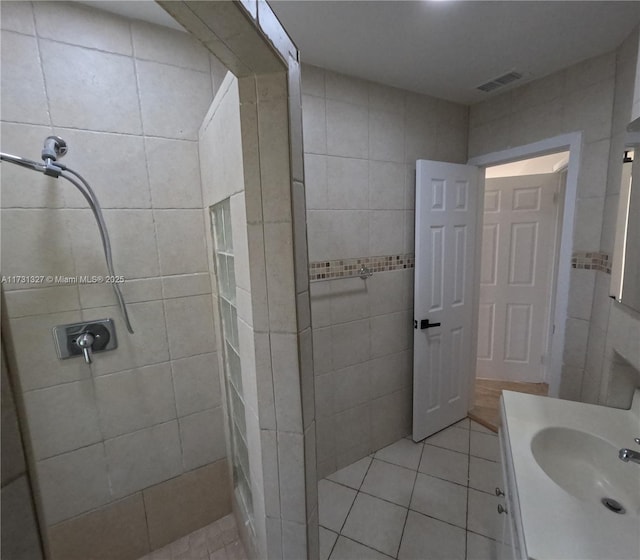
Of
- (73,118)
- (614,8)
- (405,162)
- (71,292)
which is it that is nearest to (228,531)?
(71,292)

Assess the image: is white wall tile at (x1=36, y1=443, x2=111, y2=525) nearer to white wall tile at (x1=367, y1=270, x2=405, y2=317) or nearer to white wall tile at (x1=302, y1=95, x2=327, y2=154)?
white wall tile at (x1=367, y1=270, x2=405, y2=317)

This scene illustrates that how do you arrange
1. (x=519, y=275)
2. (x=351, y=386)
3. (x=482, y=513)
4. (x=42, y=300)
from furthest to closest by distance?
1. (x=519, y=275)
2. (x=351, y=386)
3. (x=482, y=513)
4. (x=42, y=300)

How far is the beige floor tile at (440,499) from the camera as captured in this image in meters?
1.59

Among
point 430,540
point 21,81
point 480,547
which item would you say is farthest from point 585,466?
point 21,81

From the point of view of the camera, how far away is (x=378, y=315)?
196 cm

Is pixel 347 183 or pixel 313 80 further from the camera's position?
pixel 347 183

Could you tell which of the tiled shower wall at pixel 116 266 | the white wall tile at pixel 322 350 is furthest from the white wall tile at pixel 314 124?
the white wall tile at pixel 322 350

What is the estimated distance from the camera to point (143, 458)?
1398mm

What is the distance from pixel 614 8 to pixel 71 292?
95.7 inches

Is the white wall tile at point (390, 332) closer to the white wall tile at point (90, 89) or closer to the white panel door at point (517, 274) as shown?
the white panel door at point (517, 274)

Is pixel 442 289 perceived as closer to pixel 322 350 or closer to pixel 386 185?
pixel 386 185

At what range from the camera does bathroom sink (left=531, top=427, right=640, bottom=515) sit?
3.10 feet

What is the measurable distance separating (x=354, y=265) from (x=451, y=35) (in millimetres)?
1173

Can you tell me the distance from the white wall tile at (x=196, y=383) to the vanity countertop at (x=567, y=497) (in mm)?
1291
